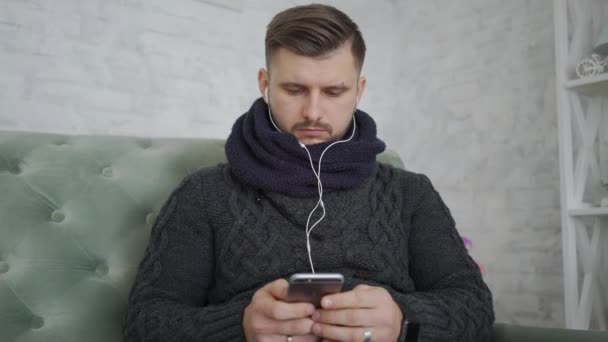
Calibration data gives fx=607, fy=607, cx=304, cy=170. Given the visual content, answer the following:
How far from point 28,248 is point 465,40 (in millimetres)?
2062

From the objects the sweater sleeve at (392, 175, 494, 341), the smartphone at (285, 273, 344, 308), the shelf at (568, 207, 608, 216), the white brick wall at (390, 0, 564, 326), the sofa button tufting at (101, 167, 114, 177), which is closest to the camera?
the smartphone at (285, 273, 344, 308)

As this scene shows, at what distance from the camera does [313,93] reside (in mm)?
1190

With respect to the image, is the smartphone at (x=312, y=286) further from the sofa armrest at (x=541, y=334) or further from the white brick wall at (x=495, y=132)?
the white brick wall at (x=495, y=132)

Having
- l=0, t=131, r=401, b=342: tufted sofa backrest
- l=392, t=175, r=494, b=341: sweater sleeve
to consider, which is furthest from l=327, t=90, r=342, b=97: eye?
l=0, t=131, r=401, b=342: tufted sofa backrest

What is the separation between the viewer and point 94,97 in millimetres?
1948

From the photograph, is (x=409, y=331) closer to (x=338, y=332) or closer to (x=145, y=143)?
(x=338, y=332)

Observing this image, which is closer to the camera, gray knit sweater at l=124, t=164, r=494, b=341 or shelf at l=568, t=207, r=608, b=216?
gray knit sweater at l=124, t=164, r=494, b=341

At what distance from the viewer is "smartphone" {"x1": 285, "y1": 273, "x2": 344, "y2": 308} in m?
0.79

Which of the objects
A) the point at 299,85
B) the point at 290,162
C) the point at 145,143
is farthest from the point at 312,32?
the point at 145,143

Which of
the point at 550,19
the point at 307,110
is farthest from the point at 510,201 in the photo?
the point at 307,110

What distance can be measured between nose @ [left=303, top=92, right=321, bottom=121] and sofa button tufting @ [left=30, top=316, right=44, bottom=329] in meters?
0.62

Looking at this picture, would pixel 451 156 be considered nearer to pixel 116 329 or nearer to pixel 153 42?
pixel 153 42

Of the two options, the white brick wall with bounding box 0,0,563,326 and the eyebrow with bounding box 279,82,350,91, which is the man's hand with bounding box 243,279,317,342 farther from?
the white brick wall with bounding box 0,0,563,326

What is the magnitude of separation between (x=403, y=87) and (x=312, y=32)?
178cm
